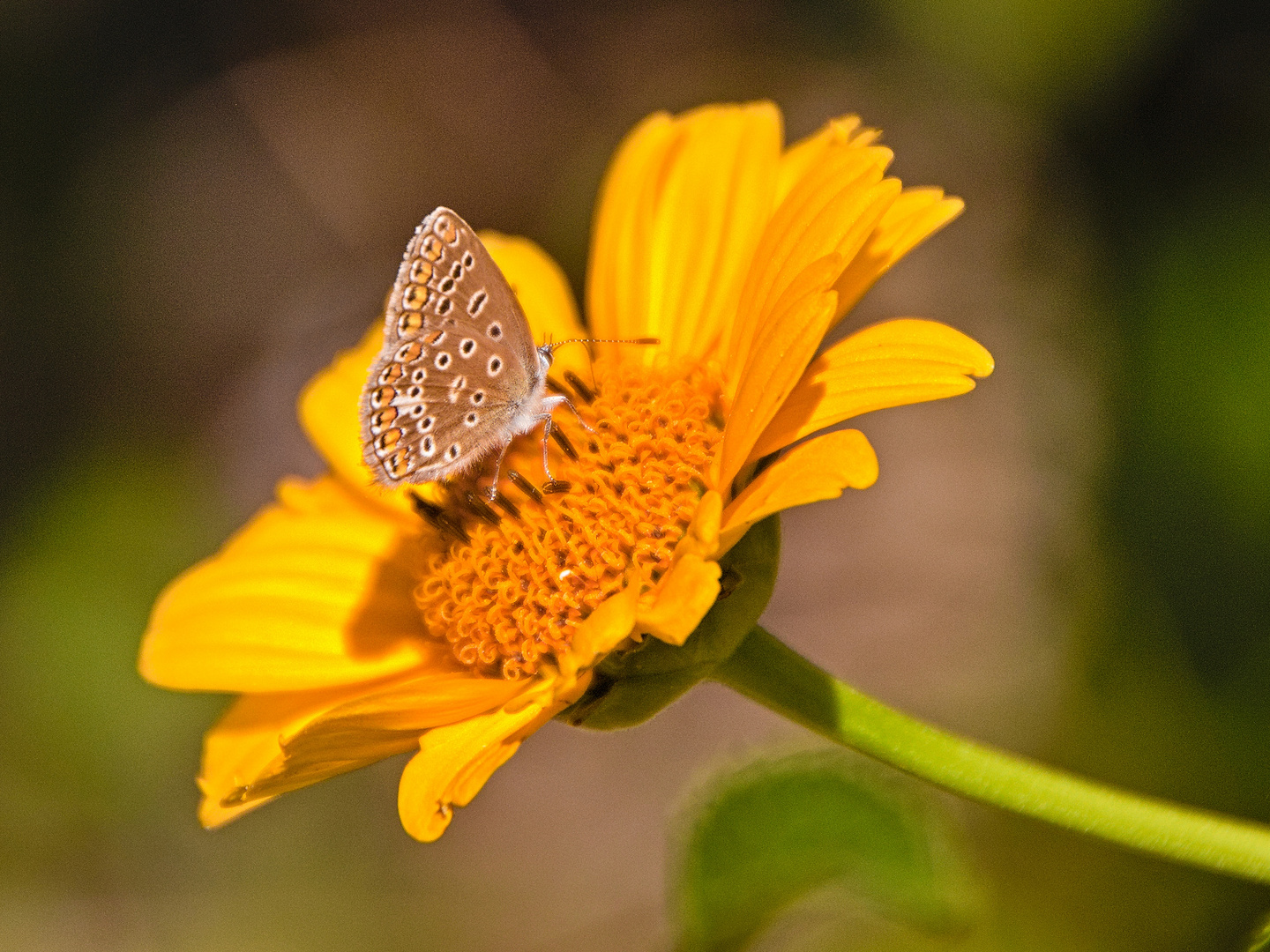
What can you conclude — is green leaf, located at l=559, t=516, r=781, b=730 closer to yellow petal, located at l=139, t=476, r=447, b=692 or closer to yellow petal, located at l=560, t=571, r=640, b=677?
yellow petal, located at l=560, t=571, r=640, b=677

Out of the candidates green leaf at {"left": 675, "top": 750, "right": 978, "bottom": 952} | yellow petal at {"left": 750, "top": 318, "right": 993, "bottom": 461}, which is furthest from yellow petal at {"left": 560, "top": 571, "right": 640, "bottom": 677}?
green leaf at {"left": 675, "top": 750, "right": 978, "bottom": 952}

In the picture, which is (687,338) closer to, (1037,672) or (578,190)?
(1037,672)

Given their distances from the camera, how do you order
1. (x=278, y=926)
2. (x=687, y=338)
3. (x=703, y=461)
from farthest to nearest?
(x=278, y=926) < (x=687, y=338) < (x=703, y=461)

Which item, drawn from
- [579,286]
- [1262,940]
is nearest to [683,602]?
[1262,940]

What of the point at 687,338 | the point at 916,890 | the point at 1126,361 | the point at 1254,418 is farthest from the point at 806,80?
the point at 916,890

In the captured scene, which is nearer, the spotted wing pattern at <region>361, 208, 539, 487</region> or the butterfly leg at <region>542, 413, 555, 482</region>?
the spotted wing pattern at <region>361, 208, 539, 487</region>

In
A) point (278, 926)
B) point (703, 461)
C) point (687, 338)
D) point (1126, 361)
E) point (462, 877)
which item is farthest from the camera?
point (462, 877)

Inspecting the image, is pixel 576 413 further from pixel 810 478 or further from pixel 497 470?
pixel 810 478
